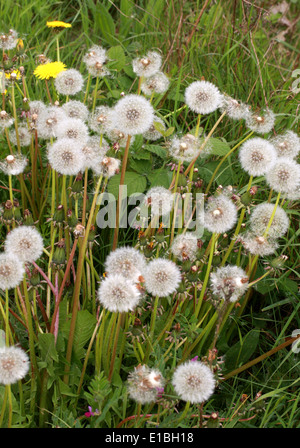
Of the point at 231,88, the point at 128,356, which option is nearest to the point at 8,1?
the point at 231,88

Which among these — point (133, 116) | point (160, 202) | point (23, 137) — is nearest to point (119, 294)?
point (160, 202)

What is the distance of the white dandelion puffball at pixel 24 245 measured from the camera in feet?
5.03

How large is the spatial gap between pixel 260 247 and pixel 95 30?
2.27 m

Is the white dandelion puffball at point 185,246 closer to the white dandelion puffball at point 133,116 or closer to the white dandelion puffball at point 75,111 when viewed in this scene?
the white dandelion puffball at point 133,116

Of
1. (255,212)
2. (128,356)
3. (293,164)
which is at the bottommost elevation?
(128,356)

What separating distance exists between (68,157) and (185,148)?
0.36 metres

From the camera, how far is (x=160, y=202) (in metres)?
1.75

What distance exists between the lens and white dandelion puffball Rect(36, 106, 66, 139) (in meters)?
1.86

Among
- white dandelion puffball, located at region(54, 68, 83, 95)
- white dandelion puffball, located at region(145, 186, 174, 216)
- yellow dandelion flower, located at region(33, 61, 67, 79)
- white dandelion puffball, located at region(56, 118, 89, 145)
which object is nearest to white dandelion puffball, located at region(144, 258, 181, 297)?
white dandelion puffball, located at region(145, 186, 174, 216)

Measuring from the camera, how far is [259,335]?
2191 mm

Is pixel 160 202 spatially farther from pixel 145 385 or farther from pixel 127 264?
pixel 145 385

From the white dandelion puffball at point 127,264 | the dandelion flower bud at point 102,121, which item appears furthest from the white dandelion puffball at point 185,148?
the white dandelion puffball at point 127,264

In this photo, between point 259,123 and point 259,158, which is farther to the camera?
point 259,123
